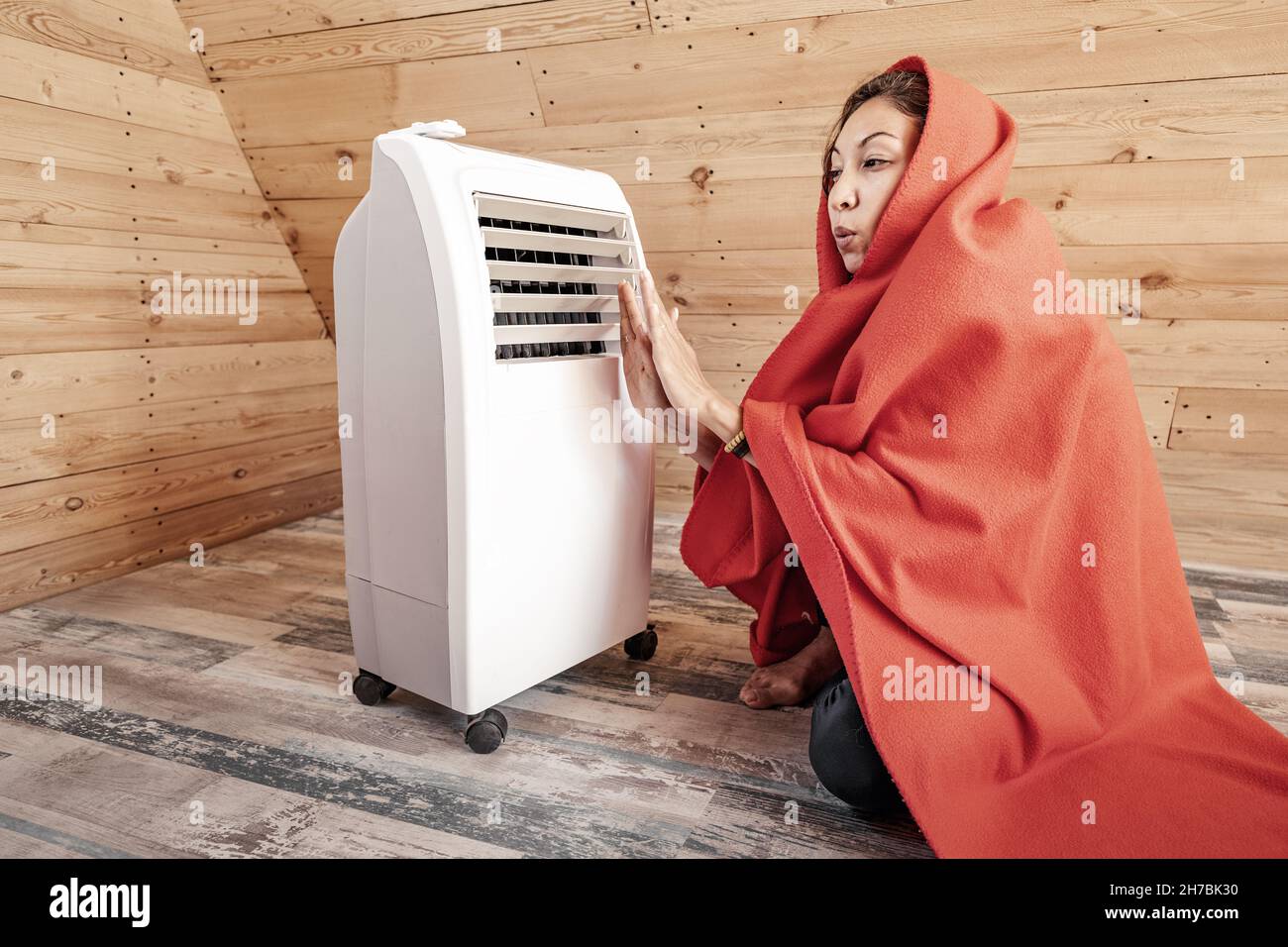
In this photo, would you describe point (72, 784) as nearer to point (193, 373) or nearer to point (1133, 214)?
point (193, 373)

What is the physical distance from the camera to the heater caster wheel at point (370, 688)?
1.46 meters

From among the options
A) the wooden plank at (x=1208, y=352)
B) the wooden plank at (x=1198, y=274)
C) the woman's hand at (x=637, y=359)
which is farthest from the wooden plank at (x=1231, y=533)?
the woman's hand at (x=637, y=359)

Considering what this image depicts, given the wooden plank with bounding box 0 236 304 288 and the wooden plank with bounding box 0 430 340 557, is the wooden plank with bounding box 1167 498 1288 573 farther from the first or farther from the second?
the wooden plank with bounding box 0 236 304 288

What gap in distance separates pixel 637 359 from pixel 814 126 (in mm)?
818

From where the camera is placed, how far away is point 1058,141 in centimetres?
173

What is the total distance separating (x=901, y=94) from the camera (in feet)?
3.89

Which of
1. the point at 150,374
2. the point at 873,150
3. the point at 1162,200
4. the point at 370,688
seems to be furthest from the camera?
the point at 150,374

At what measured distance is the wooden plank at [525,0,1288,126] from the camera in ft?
4.97

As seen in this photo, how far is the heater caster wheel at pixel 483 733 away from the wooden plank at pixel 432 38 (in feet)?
4.50

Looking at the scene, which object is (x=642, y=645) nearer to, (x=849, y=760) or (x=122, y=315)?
(x=849, y=760)

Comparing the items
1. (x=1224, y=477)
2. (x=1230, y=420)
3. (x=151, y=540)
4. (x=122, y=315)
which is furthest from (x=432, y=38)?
(x=1224, y=477)

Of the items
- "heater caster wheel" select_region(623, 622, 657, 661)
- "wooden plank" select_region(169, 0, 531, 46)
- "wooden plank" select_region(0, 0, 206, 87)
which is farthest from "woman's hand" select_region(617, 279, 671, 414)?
"wooden plank" select_region(0, 0, 206, 87)

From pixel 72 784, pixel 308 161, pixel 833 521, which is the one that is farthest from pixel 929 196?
pixel 308 161
